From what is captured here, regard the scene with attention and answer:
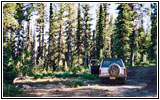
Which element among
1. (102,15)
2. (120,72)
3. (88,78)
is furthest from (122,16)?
(120,72)

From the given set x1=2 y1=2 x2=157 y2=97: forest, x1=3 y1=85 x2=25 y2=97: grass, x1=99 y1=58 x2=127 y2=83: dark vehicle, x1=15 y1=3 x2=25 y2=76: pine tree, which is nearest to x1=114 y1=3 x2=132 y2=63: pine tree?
x1=2 y1=2 x2=157 y2=97: forest

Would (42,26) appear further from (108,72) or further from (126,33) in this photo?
(108,72)

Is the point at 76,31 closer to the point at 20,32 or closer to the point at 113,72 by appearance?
the point at 20,32

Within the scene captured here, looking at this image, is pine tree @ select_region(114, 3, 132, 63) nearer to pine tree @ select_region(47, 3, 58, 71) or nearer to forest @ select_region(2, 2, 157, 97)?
forest @ select_region(2, 2, 157, 97)

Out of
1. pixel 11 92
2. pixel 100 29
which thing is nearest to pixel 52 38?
pixel 100 29

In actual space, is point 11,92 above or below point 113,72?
below

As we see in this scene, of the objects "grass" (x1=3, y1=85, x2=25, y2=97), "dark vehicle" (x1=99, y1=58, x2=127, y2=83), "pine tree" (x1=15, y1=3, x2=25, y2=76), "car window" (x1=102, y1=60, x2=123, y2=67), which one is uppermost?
"pine tree" (x1=15, y1=3, x2=25, y2=76)

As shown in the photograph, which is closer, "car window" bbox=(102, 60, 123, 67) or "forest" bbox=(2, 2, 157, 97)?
"car window" bbox=(102, 60, 123, 67)

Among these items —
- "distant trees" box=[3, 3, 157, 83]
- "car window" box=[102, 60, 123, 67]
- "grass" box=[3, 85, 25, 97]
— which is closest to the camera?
"grass" box=[3, 85, 25, 97]

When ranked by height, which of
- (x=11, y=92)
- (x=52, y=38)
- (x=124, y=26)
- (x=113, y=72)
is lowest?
(x=11, y=92)

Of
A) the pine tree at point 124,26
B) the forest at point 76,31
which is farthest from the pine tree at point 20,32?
the pine tree at point 124,26

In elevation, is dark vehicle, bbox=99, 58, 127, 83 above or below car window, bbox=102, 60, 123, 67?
below

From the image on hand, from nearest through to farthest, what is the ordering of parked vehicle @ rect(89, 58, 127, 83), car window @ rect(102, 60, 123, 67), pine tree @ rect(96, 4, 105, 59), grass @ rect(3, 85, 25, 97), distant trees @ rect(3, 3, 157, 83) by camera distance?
grass @ rect(3, 85, 25, 97), parked vehicle @ rect(89, 58, 127, 83), car window @ rect(102, 60, 123, 67), distant trees @ rect(3, 3, 157, 83), pine tree @ rect(96, 4, 105, 59)

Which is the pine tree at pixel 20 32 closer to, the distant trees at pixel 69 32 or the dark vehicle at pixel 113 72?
the distant trees at pixel 69 32
